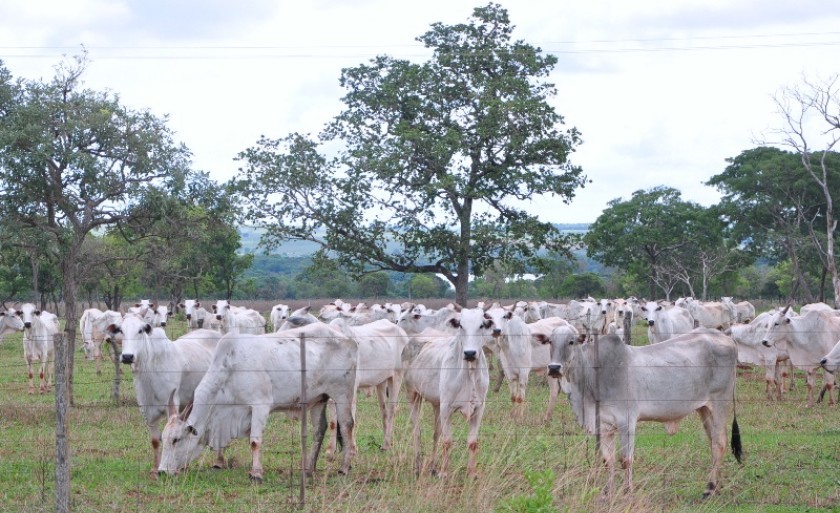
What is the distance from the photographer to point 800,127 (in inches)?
1735

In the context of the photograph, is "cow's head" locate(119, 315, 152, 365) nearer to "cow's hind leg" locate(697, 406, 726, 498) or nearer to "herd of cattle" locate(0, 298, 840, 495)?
"herd of cattle" locate(0, 298, 840, 495)

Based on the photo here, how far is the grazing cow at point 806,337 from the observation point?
19594mm

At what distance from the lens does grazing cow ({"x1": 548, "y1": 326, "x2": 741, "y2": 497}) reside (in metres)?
10.8

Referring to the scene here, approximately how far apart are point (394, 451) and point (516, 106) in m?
22.0

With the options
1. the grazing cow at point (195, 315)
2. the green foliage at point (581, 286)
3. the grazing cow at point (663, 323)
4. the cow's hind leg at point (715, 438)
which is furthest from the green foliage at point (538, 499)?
the green foliage at point (581, 286)

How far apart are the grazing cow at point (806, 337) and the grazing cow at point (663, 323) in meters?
5.28

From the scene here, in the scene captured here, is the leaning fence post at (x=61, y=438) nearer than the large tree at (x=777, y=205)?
Yes

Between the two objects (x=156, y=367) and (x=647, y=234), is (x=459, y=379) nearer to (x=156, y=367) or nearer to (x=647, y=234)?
(x=156, y=367)

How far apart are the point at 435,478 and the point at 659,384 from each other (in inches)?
96.7

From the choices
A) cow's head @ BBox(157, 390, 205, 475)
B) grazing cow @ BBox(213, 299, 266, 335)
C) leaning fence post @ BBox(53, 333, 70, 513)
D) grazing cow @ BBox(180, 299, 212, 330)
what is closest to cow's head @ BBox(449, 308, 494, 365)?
cow's head @ BBox(157, 390, 205, 475)

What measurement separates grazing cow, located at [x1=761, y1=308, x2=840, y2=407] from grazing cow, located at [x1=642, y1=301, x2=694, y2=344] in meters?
5.28

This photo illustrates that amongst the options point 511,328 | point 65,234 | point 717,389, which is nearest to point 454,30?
point 511,328

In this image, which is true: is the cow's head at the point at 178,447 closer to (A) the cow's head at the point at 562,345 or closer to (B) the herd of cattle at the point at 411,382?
(B) the herd of cattle at the point at 411,382

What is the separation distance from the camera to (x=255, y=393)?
1133cm
